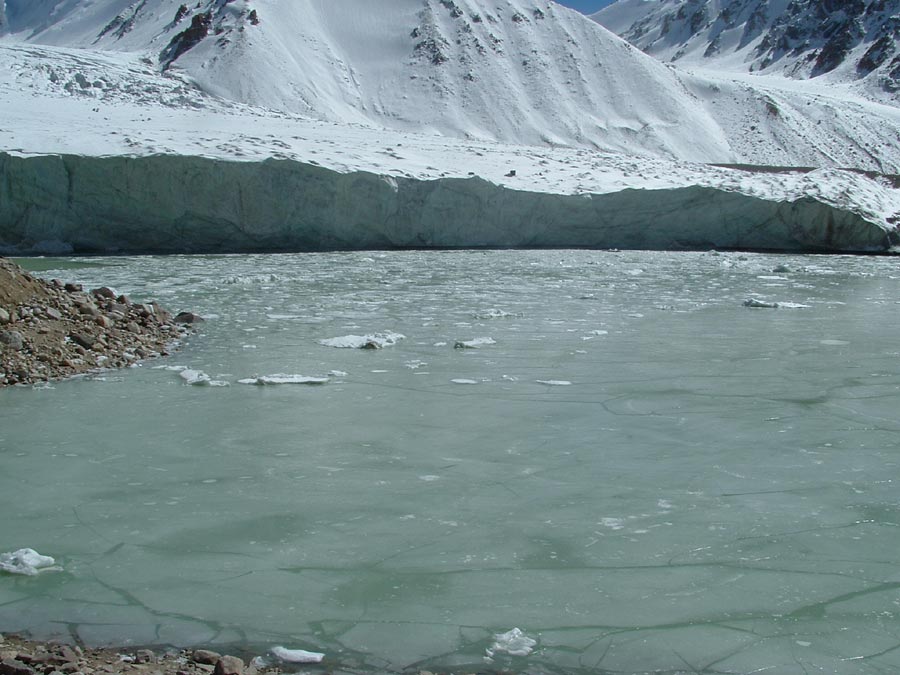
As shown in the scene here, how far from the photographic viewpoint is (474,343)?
5.82 metres

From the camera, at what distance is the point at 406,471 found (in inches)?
126

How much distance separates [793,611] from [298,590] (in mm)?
1197

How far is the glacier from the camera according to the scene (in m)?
14.1

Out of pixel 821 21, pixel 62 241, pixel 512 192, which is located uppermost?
pixel 821 21

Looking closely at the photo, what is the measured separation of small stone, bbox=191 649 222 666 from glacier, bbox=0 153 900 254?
523 inches

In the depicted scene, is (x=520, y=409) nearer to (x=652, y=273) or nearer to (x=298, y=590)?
(x=298, y=590)

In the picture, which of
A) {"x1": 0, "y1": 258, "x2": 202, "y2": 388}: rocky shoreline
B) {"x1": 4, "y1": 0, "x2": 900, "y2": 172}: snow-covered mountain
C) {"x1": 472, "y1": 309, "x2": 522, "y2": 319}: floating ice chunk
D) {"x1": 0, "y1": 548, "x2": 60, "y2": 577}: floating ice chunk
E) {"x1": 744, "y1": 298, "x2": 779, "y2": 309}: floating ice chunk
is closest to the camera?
{"x1": 0, "y1": 548, "x2": 60, "y2": 577}: floating ice chunk

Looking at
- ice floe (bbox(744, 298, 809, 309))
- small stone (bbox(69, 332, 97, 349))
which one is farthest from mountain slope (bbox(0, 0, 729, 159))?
small stone (bbox(69, 332, 97, 349))

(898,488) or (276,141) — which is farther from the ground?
(276,141)

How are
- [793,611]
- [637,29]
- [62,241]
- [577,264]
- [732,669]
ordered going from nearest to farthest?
[732,669] < [793,611] < [577,264] < [62,241] < [637,29]

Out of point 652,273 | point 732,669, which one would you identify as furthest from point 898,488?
point 652,273

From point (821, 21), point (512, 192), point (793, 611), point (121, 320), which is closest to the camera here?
point (793, 611)

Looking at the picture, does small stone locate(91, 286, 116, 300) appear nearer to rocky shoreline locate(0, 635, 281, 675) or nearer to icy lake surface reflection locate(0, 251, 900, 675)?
icy lake surface reflection locate(0, 251, 900, 675)

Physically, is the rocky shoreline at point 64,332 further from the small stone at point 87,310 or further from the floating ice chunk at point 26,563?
the floating ice chunk at point 26,563
